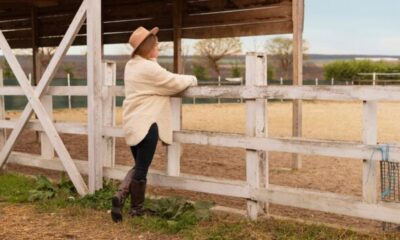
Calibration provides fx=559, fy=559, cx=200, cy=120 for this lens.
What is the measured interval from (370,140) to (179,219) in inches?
72.6

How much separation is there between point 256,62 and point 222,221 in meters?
1.47

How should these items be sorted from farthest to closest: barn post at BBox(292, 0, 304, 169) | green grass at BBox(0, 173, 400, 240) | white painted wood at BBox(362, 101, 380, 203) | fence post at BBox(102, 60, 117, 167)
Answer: barn post at BBox(292, 0, 304, 169) → fence post at BBox(102, 60, 117, 167) → green grass at BBox(0, 173, 400, 240) → white painted wood at BBox(362, 101, 380, 203)

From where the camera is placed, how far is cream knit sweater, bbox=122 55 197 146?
199 inches

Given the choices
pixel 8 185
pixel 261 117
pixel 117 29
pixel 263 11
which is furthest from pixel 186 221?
pixel 117 29

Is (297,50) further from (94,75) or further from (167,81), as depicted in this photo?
(167,81)

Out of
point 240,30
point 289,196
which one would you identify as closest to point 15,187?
point 289,196

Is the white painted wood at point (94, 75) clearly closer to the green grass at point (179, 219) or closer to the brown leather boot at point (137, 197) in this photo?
the green grass at point (179, 219)

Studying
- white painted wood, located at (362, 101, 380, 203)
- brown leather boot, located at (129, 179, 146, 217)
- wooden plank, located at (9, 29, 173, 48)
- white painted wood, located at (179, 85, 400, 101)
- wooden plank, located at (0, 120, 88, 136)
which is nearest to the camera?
white painted wood, located at (179, 85, 400, 101)

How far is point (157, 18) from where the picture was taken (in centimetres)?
1122

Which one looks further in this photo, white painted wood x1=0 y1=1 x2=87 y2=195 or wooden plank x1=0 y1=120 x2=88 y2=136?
wooden plank x1=0 y1=120 x2=88 y2=136

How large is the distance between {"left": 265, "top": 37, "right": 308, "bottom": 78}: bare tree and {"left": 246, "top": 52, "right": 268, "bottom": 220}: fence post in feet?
207

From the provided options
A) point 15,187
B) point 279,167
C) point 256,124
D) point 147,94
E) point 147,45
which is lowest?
point 279,167

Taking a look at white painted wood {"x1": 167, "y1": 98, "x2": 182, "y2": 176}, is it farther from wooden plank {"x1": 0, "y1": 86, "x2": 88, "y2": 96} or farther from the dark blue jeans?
wooden plank {"x1": 0, "y1": 86, "x2": 88, "y2": 96}

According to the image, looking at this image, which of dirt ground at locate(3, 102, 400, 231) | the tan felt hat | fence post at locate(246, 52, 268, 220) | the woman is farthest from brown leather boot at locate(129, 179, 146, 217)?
dirt ground at locate(3, 102, 400, 231)
